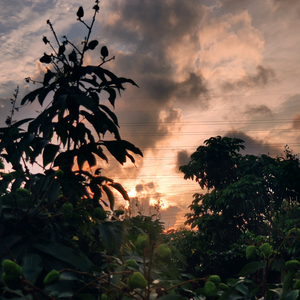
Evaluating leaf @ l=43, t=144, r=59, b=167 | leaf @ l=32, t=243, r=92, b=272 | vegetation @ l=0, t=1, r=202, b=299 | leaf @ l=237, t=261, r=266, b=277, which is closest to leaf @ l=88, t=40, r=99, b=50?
vegetation @ l=0, t=1, r=202, b=299

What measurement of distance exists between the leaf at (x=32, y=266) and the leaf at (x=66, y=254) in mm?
32

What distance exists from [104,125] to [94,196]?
46cm

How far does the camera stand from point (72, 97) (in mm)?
1287

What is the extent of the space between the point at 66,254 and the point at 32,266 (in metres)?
0.10

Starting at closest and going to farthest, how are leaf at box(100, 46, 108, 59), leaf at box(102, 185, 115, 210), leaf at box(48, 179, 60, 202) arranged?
leaf at box(48, 179, 60, 202) → leaf at box(102, 185, 115, 210) → leaf at box(100, 46, 108, 59)

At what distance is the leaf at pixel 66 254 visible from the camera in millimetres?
808

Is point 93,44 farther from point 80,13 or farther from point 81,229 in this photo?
point 81,229

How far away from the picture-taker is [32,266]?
2.56 feet

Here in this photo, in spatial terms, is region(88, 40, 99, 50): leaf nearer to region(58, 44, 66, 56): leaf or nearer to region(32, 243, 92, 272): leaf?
region(58, 44, 66, 56): leaf

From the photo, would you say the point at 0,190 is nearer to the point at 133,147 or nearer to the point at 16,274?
the point at 133,147

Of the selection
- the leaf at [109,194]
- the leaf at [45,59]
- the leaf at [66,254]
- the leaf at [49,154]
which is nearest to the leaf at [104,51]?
the leaf at [45,59]

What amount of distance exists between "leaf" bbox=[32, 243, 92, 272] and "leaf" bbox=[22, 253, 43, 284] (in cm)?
3

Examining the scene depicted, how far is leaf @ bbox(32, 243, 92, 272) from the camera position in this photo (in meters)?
0.81

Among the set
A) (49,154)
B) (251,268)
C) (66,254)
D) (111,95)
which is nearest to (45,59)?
(111,95)
